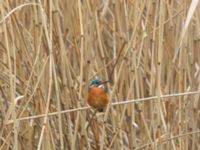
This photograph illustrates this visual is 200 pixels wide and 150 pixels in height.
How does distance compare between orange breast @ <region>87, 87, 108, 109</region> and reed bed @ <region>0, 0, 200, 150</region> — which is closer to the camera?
orange breast @ <region>87, 87, 108, 109</region>

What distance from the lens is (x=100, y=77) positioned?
70.6 inches

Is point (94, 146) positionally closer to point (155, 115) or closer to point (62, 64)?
point (155, 115)

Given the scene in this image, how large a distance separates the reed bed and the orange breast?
0.07m

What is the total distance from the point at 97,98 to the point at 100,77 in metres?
0.34

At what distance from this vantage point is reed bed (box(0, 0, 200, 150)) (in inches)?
62.4

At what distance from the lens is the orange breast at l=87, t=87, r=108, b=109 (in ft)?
4.77

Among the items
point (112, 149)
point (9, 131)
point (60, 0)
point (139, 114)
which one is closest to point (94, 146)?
point (112, 149)

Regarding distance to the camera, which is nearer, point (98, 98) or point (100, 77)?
point (98, 98)

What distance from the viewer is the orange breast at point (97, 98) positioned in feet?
4.77

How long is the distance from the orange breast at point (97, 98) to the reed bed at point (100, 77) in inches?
2.7

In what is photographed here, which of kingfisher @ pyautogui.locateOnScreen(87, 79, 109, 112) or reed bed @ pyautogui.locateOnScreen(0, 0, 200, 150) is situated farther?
reed bed @ pyautogui.locateOnScreen(0, 0, 200, 150)

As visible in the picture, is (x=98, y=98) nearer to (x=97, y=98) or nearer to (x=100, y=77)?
(x=97, y=98)

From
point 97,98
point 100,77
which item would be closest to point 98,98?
point 97,98

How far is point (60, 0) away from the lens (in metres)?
1.79
